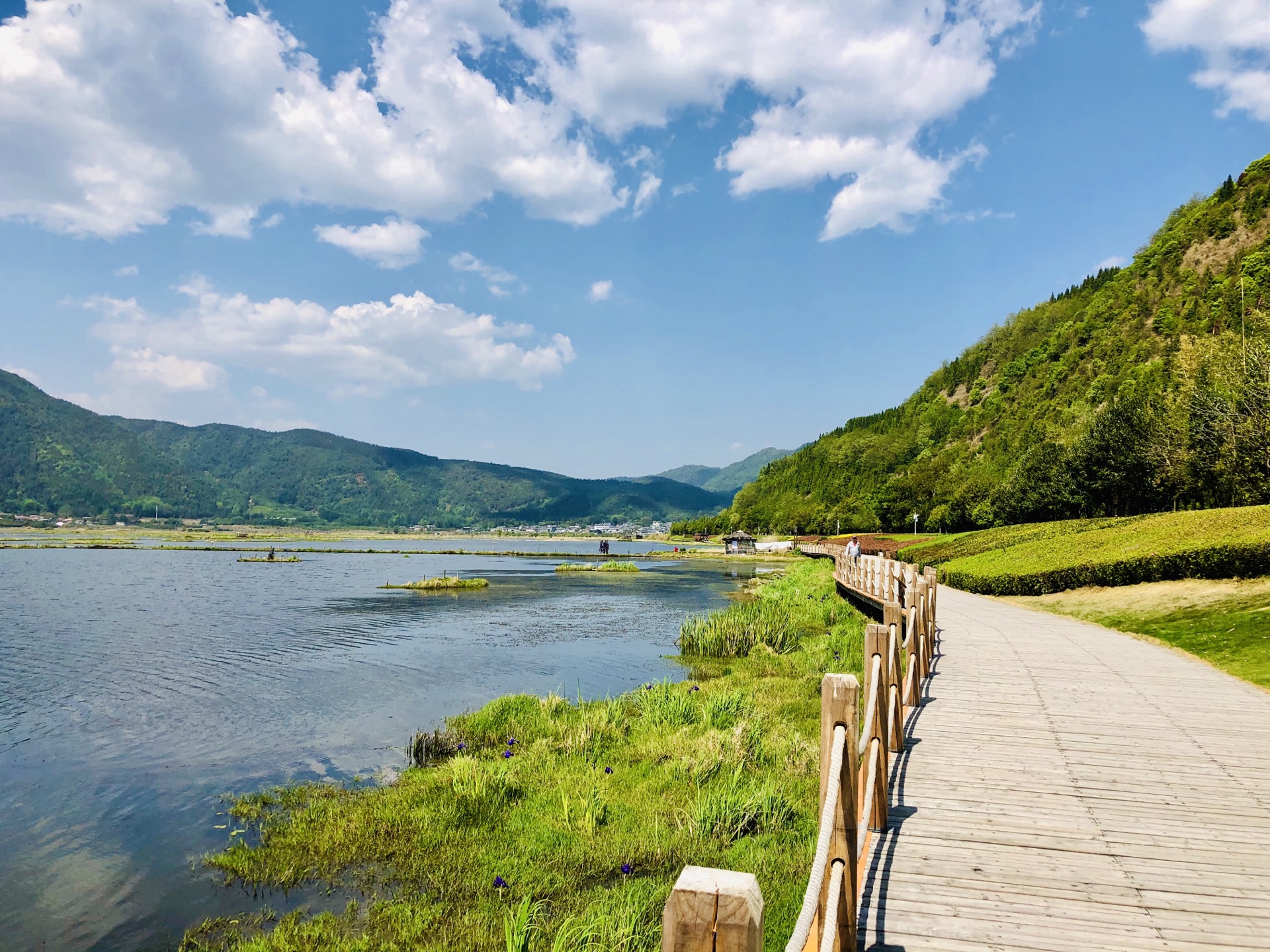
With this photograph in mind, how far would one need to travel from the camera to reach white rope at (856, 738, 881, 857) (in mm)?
5695

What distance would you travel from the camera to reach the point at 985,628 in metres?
18.2

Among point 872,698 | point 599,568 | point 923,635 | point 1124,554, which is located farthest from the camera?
point 599,568

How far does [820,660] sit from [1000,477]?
235 ft

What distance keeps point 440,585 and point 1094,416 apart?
51.1 m

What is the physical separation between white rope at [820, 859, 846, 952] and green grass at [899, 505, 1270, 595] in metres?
20.3

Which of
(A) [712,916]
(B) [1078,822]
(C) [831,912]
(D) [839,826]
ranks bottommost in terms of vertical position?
(B) [1078,822]

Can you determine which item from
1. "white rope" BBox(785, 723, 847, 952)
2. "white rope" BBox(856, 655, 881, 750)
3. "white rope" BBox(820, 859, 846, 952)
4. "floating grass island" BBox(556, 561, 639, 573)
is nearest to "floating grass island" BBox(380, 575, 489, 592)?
"floating grass island" BBox(556, 561, 639, 573)

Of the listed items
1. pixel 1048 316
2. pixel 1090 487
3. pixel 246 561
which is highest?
pixel 1048 316

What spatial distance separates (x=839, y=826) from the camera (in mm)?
4695

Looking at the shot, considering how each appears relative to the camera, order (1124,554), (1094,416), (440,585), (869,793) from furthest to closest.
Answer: (1094,416) → (440,585) → (1124,554) → (869,793)

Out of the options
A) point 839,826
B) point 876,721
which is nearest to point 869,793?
point 876,721

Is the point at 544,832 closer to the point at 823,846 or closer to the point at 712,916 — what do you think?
the point at 823,846

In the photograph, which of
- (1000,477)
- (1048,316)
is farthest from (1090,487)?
(1048,316)

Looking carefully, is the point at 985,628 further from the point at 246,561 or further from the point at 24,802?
the point at 246,561
